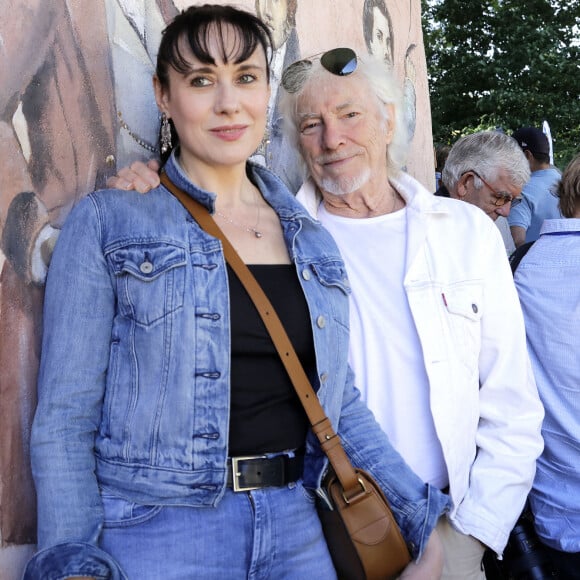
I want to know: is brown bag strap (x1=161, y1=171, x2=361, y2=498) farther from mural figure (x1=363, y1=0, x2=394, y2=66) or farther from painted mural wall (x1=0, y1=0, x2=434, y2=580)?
mural figure (x1=363, y1=0, x2=394, y2=66)

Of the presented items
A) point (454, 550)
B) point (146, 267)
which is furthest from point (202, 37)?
point (454, 550)

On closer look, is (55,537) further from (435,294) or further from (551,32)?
(551,32)

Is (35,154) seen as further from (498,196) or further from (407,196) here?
(498,196)

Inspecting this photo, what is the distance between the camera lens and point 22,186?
1903 mm

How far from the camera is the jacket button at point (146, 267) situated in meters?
1.71

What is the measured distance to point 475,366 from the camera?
96.8 inches

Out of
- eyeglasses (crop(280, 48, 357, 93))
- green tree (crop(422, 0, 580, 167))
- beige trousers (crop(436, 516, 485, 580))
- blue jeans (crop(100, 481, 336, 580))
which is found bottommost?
beige trousers (crop(436, 516, 485, 580))

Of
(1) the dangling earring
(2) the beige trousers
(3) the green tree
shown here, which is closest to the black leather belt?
(2) the beige trousers

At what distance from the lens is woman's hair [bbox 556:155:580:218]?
9.91 ft

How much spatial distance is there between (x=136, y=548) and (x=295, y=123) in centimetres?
164

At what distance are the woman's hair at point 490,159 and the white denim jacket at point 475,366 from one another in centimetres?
154

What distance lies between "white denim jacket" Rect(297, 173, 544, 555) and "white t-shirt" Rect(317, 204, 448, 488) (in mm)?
43

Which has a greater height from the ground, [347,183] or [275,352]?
[347,183]

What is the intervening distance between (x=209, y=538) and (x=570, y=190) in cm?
211
